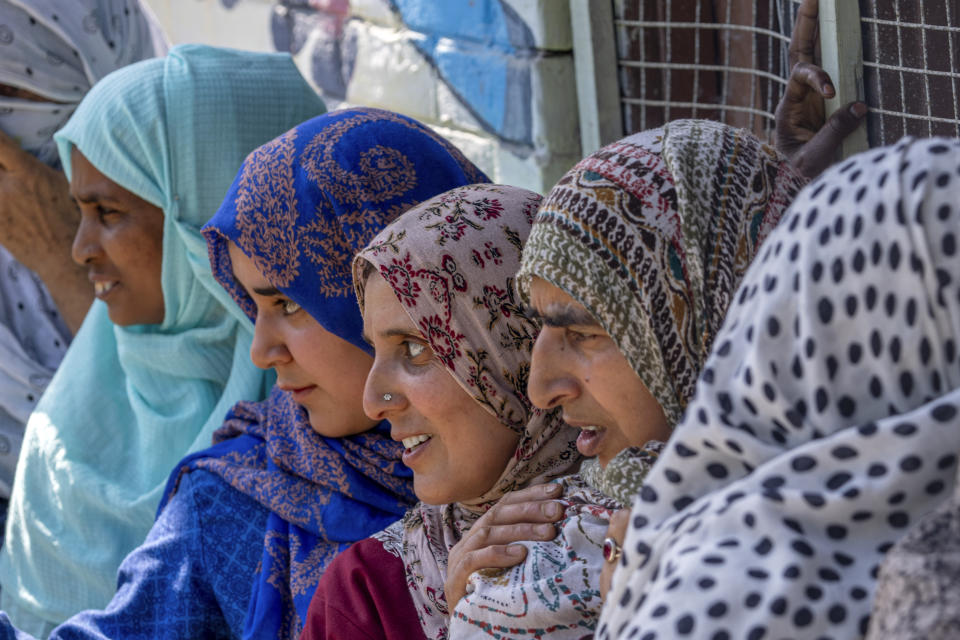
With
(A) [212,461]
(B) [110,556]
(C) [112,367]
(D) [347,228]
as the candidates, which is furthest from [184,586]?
(C) [112,367]

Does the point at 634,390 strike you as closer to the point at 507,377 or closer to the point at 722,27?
the point at 507,377

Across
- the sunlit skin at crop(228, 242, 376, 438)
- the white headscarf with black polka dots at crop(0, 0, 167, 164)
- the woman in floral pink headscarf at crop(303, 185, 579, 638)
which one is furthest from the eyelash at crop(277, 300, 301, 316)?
the white headscarf with black polka dots at crop(0, 0, 167, 164)

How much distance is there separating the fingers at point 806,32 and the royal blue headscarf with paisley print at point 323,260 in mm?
742

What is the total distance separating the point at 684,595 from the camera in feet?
3.52

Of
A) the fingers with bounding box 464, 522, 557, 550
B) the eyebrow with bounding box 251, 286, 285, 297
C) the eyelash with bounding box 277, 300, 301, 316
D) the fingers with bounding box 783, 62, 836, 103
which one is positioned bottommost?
the fingers with bounding box 464, 522, 557, 550

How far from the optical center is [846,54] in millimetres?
2422

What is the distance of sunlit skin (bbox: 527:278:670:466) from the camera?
5.37 ft

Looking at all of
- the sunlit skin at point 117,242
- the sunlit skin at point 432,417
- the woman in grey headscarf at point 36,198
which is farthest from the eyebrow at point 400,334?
the woman in grey headscarf at point 36,198

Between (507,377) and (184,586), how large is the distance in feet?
3.44

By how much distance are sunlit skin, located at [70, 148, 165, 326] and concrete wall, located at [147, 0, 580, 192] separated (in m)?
1.14

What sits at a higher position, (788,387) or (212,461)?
(788,387)

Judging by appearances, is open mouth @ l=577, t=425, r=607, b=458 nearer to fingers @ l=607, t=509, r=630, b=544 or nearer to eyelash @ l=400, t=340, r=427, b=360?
fingers @ l=607, t=509, r=630, b=544

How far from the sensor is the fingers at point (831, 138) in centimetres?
240

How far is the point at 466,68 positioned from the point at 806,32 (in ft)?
5.23
